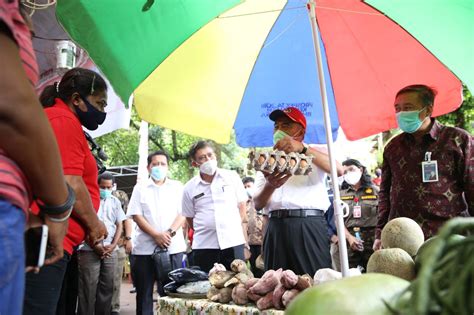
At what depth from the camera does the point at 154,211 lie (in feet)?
20.3

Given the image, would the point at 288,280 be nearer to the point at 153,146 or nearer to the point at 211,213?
the point at 211,213

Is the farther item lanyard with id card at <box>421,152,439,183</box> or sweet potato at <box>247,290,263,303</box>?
lanyard with id card at <box>421,152,439,183</box>

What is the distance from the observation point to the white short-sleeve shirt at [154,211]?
19.9 ft

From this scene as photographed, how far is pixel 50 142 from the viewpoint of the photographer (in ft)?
4.71

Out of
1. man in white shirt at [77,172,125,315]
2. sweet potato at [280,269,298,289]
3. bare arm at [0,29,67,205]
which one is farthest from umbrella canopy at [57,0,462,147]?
man in white shirt at [77,172,125,315]

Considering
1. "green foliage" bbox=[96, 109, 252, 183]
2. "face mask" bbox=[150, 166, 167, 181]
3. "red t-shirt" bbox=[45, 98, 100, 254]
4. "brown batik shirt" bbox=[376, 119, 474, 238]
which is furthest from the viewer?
"green foliage" bbox=[96, 109, 252, 183]

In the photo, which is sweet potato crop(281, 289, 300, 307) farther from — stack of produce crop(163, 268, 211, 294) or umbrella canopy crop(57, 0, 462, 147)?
umbrella canopy crop(57, 0, 462, 147)

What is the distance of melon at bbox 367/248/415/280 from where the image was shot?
1.86 m

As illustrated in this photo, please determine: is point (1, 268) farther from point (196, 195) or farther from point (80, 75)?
point (196, 195)

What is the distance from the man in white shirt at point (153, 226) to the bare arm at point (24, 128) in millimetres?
4622

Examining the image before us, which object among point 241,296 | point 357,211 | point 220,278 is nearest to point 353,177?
point 357,211

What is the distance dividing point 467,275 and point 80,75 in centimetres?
264

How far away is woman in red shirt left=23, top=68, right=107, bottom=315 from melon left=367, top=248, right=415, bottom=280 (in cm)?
149

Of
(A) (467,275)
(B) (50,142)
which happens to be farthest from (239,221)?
(A) (467,275)
